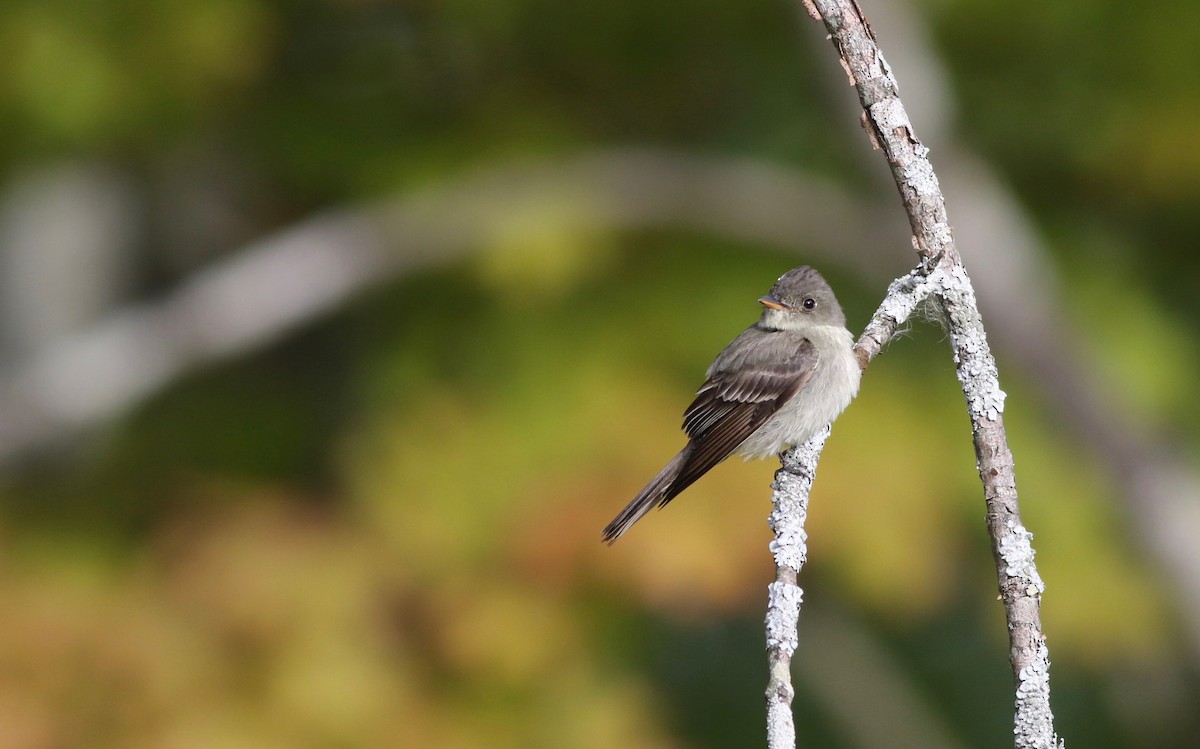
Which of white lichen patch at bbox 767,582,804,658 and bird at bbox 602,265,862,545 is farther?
bird at bbox 602,265,862,545

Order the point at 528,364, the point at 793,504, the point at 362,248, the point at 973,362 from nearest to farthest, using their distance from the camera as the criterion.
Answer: the point at 973,362 → the point at 793,504 → the point at 528,364 → the point at 362,248

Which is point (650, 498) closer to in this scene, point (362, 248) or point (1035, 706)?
point (1035, 706)

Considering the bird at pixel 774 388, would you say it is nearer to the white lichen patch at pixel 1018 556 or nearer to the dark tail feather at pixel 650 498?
the dark tail feather at pixel 650 498

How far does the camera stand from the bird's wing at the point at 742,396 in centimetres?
460

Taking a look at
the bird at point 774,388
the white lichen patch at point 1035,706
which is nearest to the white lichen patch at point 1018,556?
the white lichen patch at point 1035,706

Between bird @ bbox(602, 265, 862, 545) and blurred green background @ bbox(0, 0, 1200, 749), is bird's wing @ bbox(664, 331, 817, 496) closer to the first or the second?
bird @ bbox(602, 265, 862, 545)

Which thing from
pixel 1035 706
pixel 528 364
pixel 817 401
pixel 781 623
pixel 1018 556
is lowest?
pixel 1035 706

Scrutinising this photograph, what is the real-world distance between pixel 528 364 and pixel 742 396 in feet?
11.6

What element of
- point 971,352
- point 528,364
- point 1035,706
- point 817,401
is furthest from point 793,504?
point 528,364

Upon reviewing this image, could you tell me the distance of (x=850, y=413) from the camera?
25.2ft

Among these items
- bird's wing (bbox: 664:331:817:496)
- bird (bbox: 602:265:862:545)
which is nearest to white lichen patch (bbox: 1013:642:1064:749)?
bird (bbox: 602:265:862:545)

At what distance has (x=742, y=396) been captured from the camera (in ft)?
15.5

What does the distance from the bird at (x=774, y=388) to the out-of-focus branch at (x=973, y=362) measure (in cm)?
137

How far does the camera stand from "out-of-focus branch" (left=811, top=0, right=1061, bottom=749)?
8.83 ft
